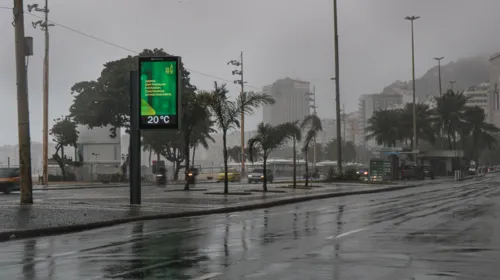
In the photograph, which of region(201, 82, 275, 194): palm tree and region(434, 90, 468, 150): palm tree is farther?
region(434, 90, 468, 150): palm tree

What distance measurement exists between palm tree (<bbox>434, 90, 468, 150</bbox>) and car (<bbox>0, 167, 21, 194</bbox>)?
64.6 metres

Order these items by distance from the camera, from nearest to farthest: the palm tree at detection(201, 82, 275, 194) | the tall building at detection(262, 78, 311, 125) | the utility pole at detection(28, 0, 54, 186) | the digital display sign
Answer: the digital display sign < the palm tree at detection(201, 82, 275, 194) < the utility pole at detection(28, 0, 54, 186) < the tall building at detection(262, 78, 311, 125)

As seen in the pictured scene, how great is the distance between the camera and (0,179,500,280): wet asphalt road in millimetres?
8562

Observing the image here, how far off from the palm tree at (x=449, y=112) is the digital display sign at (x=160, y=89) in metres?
69.4

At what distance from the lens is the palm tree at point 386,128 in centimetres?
7725

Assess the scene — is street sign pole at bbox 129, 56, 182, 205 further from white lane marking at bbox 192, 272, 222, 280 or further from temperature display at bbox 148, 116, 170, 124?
white lane marking at bbox 192, 272, 222, 280

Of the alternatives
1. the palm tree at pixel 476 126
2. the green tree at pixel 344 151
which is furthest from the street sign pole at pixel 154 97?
the green tree at pixel 344 151

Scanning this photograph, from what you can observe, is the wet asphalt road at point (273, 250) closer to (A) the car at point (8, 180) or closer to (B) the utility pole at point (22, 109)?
(B) the utility pole at point (22, 109)

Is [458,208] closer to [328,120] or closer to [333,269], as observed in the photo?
[333,269]

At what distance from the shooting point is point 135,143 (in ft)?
71.2

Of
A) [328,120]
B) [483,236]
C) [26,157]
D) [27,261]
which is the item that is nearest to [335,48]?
[26,157]

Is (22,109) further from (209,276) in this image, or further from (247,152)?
(247,152)

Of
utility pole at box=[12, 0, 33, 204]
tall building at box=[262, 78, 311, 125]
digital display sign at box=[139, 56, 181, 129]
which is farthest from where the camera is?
tall building at box=[262, 78, 311, 125]

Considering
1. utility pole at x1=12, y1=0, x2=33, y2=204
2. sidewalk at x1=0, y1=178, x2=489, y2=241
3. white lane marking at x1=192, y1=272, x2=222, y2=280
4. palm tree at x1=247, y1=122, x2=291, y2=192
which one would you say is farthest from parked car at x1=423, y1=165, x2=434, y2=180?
white lane marking at x1=192, y1=272, x2=222, y2=280
